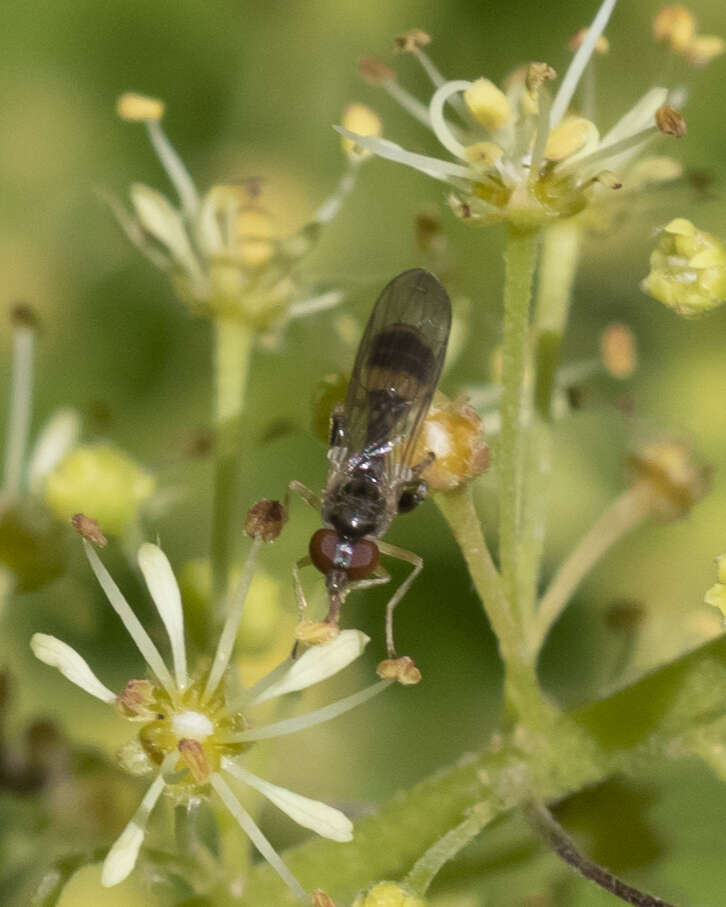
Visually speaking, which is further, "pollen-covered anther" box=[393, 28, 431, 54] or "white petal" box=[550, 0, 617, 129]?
"pollen-covered anther" box=[393, 28, 431, 54]

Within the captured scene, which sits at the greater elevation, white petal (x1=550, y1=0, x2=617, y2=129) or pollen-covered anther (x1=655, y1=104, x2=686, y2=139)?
white petal (x1=550, y1=0, x2=617, y2=129)

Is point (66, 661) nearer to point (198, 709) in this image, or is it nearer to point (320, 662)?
Result: point (198, 709)

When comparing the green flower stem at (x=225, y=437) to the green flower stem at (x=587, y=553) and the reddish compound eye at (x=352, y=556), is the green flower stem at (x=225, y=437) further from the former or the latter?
the green flower stem at (x=587, y=553)

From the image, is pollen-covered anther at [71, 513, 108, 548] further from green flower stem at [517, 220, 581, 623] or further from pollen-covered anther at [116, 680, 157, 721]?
green flower stem at [517, 220, 581, 623]

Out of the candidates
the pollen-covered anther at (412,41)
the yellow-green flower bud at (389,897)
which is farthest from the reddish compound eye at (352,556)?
the pollen-covered anther at (412,41)

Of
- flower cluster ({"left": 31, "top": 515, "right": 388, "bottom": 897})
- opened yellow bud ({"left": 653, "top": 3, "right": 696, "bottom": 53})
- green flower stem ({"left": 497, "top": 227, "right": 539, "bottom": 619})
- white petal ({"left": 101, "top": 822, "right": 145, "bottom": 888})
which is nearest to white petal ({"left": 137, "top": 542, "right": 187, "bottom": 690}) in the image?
flower cluster ({"left": 31, "top": 515, "right": 388, "bottom": 897})
